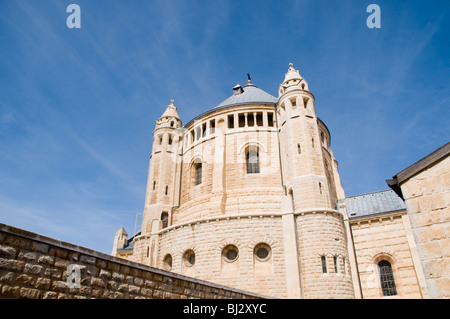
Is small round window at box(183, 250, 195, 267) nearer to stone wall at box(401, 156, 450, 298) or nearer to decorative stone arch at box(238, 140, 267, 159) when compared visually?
decorative stone arch at box(238, 140, 267, 159)

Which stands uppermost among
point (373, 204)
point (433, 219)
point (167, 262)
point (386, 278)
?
point (373, 204)

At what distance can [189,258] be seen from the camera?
861 inches

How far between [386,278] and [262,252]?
7.75m

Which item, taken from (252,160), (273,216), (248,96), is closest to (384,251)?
(273,216)

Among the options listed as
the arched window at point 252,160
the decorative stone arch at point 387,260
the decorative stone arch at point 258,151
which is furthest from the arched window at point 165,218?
the decorative stone arch at point 387,260

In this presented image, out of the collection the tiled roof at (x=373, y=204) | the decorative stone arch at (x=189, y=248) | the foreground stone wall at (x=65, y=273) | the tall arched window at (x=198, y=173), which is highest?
the tall arched window at (x=198, y=173)

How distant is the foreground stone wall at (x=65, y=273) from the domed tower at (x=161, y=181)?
1701 centimetres

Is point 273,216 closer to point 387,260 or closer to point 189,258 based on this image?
point 189,258

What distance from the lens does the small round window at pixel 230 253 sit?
2028cm

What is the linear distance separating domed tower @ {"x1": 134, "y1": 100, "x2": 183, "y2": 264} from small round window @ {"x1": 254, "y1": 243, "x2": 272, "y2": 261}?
26.5ft

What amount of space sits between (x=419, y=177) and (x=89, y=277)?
756 cm

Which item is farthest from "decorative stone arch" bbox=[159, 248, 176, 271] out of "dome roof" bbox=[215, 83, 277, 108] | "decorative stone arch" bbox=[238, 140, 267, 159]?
"dome roof" bbox=[215, 83, 277, 108]

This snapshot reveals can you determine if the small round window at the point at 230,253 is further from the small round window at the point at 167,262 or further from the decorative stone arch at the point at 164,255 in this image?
the small round window at the point at 167,262

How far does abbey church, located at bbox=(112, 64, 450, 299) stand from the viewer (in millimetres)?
18812
